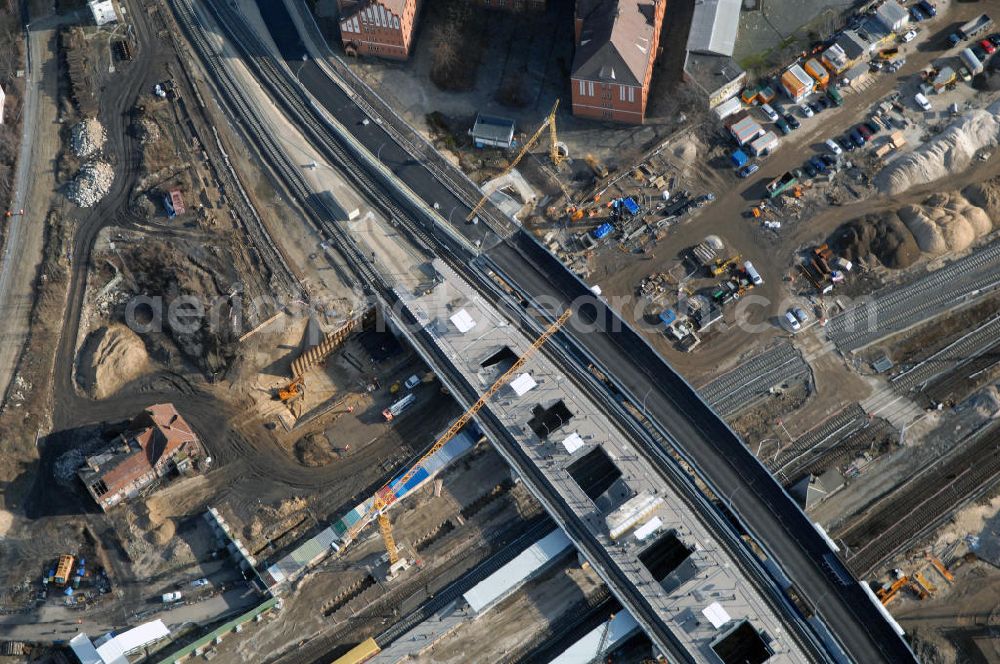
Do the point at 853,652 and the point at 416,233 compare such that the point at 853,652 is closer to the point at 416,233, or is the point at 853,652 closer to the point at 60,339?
the point at 416,233

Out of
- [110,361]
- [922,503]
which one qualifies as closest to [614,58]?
[922,503]

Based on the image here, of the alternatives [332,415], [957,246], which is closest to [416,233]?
[332,415]

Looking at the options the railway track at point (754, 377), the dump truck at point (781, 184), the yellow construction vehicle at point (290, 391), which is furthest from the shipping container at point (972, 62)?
the yellow construction vehicle at point (290, 391)

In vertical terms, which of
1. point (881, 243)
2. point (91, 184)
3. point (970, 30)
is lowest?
point (881, 243)

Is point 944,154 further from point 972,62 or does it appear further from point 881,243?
point 881,243

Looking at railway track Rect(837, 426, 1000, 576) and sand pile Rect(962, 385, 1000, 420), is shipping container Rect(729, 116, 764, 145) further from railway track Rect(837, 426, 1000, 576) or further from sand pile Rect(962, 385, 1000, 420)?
railway track Rect(837, 426, 1000, 576)

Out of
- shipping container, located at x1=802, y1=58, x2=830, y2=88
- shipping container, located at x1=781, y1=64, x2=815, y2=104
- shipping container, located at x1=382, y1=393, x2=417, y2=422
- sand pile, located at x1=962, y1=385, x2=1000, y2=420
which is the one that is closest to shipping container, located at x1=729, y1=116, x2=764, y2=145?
shipping container, located at x1=781, y1=64, x2=815, y2=104

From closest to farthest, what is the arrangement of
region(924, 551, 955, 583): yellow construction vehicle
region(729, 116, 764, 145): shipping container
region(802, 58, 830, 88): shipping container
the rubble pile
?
region(924, 551, 955, 583): yellow construction vehicle
region(729, 116, 764, 145): shipping container
the rubble pile
region(802, 58, 830, 88): shipping container
